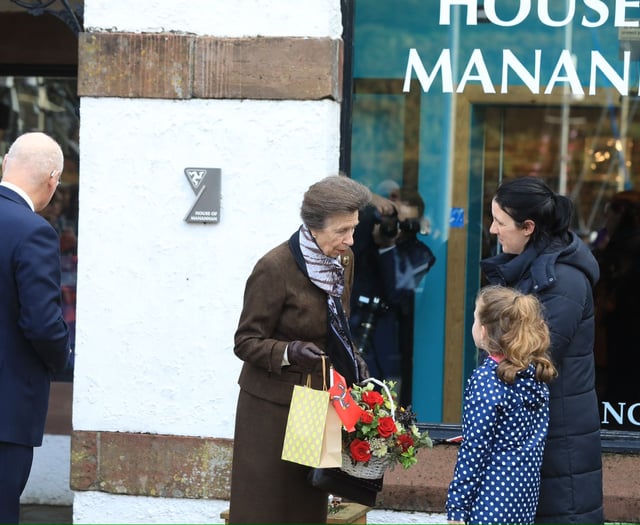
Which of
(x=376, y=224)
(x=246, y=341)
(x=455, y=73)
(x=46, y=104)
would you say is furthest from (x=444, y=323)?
(x=46, y=104)

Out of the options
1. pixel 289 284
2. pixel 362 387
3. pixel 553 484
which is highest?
pixel 289 284

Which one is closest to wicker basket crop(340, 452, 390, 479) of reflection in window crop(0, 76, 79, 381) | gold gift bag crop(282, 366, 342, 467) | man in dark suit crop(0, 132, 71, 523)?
gold gift bag crop(282, 366, 342, 467)

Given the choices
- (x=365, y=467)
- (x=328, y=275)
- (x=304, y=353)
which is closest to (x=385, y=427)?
(x=365, y=467)

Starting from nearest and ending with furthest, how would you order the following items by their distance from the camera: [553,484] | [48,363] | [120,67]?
1. [553,484]
2. [48,363]
3. [120,67]

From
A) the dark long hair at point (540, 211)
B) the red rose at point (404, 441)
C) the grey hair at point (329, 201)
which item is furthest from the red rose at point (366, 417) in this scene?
the dark long hair at point (540, 211)

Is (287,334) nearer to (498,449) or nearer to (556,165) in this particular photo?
(498,449)

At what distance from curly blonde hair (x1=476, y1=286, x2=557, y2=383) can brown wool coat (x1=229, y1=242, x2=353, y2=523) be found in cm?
74

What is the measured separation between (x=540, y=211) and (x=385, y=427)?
0.93 m

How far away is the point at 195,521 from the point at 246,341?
1.87m

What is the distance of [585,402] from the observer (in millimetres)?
3904

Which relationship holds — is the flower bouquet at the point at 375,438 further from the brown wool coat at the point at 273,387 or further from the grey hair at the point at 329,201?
the grey hair at the point at 329,201

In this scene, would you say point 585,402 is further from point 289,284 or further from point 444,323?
point 444,323

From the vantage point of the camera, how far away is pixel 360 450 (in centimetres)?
408

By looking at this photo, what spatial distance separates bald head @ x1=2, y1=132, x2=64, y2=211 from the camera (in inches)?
163
